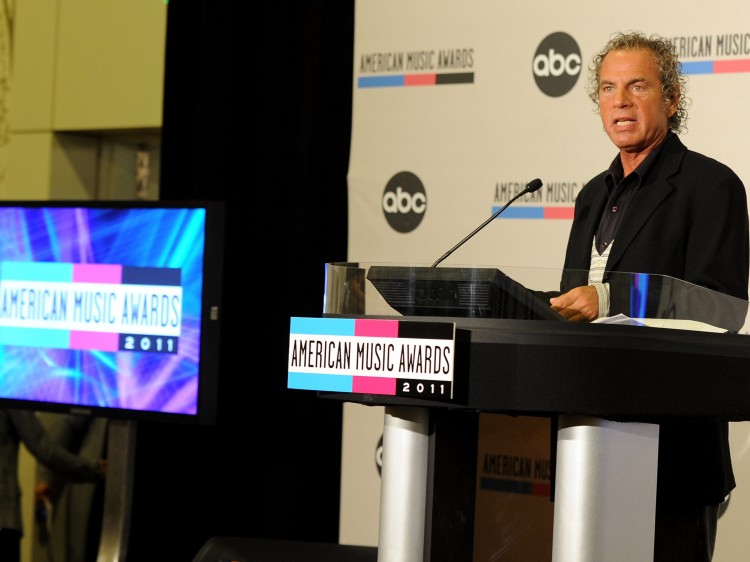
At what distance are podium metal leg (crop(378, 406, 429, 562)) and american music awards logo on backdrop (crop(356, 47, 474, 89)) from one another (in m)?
2.00

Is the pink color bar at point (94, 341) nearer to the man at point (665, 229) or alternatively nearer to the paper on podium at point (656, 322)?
the man at point (665, 229)

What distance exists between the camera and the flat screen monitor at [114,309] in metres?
2.82

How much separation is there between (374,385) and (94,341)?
1.62 metres

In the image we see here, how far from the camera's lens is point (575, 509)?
146 cm

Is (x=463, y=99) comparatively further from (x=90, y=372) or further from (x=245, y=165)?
(x=90, y=372)

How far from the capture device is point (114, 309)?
2.90 m

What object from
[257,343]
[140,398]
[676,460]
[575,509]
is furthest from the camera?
[257,343]

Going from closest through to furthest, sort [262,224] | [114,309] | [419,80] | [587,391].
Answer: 1. [587,391]
2. [114,309]
3. [419,80]
4. [262,224]

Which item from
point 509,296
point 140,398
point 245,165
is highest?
point 245,165

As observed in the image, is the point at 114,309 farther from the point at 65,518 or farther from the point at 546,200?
the point at 65,518

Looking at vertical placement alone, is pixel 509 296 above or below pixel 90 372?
above

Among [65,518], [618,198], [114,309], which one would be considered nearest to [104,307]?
[114,309]

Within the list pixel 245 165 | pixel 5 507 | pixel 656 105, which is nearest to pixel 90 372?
pixel 5 507

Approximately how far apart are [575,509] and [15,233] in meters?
2.15
